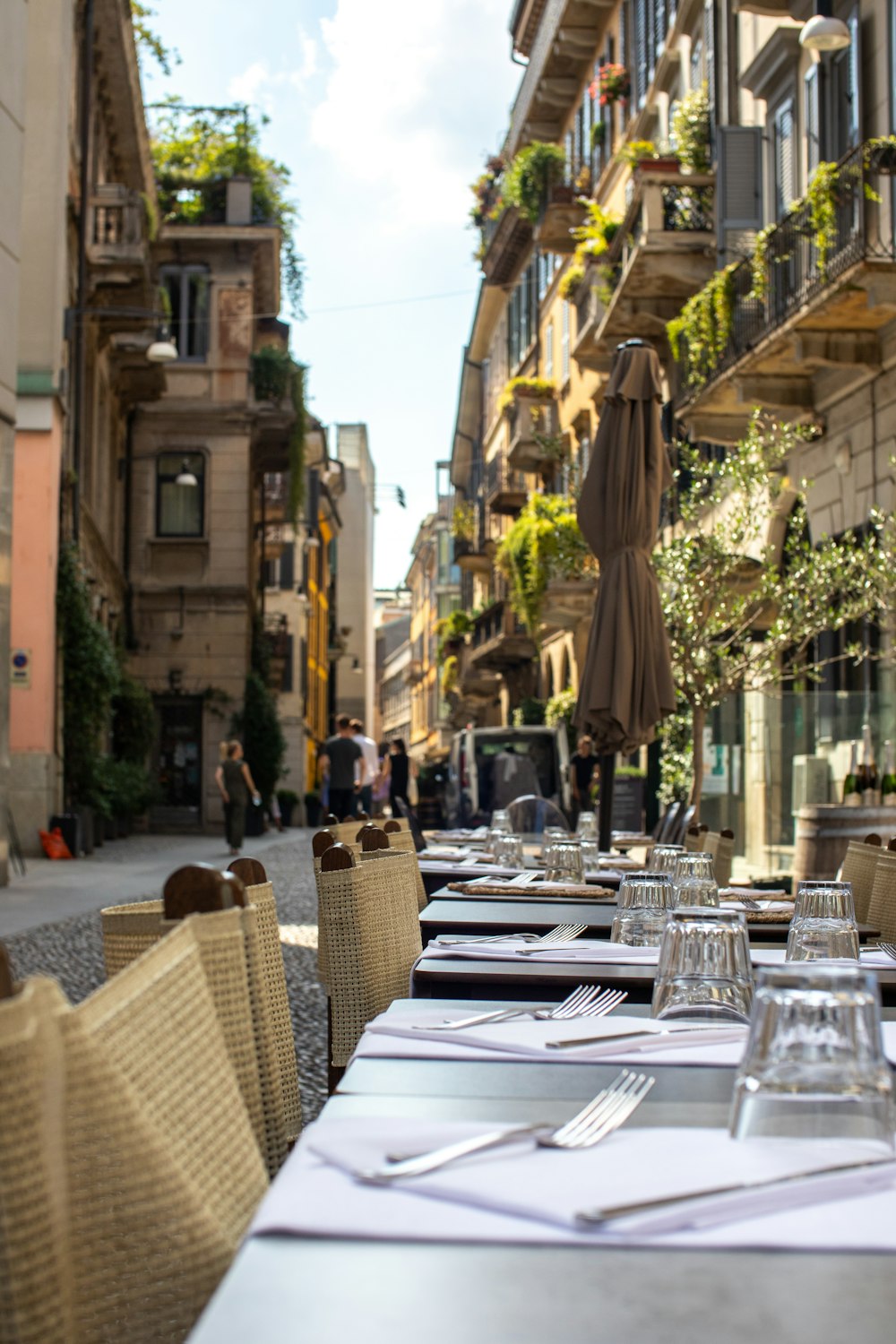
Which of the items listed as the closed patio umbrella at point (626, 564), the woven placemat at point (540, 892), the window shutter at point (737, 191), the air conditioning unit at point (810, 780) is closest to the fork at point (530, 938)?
the woven placemat at point (540, 892)

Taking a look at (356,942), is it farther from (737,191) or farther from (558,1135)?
→ (737,191)

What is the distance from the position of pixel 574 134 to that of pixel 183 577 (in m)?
11.6

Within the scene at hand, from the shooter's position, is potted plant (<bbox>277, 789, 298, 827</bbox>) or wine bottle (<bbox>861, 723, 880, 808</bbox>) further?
potted plant (<bbox>277, 789, 298, 827</bbox>)

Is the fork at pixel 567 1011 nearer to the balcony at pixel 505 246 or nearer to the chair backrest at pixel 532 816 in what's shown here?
the chair backrest at pixel 532 816

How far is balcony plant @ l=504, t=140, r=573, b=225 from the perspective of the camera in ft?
107

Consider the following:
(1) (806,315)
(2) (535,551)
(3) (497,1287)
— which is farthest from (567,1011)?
(2) (535,551)

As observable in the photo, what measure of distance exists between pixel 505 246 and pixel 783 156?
22.5 m

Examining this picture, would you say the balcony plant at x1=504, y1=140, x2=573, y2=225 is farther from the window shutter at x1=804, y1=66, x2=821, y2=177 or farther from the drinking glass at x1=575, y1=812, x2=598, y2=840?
the drinking glass at x1=575, y1=812, x2=598, y2=840

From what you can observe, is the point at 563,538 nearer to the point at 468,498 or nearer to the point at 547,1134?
the point at 547,1134

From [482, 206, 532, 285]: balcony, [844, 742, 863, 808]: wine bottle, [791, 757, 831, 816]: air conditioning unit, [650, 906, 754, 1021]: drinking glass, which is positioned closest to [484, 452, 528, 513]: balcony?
[482, 206, 532, 285]: balcony

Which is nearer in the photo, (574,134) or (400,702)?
(574,134)

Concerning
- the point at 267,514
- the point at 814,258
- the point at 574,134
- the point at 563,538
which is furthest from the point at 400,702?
the point at 814,258

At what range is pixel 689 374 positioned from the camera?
1858 cm

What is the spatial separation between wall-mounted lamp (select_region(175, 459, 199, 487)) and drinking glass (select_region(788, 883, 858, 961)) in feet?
94.5
